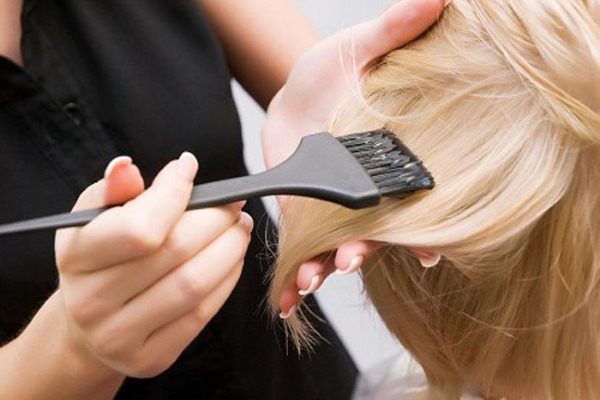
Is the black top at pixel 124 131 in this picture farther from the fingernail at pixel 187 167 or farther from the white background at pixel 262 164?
the white background at pixel 262 164

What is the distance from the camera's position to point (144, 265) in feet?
1.86

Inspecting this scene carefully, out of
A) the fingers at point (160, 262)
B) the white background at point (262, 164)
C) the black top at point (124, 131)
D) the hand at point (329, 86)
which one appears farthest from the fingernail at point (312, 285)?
the white background at point (262, 164)

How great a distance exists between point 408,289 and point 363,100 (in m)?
0.18

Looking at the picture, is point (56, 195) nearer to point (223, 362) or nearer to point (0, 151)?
point (0, 151)

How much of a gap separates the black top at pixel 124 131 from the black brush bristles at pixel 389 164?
274mm

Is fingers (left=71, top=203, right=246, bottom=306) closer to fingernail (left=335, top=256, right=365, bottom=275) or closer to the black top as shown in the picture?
fingernail (left=335, top=256, right=365, bottom=275)

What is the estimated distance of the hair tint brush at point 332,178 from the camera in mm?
578

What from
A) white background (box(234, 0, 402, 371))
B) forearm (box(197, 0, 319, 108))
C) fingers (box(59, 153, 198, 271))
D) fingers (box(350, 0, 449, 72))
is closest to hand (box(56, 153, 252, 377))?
fingers (box(59, 153, 198, 271))

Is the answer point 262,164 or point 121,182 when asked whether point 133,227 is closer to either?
point 121,182

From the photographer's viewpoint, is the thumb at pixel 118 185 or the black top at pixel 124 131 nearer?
the thumb at pixel 118 185

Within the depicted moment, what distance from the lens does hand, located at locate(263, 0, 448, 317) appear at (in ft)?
2.21

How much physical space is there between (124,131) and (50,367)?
11.1 inches

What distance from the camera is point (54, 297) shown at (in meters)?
0.64

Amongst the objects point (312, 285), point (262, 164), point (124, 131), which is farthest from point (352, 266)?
point (262, 164)
